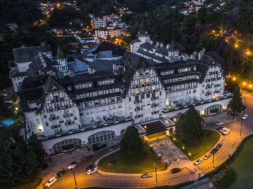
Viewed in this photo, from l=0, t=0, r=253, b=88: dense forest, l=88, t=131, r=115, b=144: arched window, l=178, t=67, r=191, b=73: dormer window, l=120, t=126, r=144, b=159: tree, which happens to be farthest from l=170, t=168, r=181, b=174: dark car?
l=0, t=0, r=253, b=88: dense forest

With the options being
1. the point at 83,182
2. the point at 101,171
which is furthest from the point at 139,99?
the point at 83,182

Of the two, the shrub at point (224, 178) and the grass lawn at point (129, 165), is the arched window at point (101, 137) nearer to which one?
the grass lawn at point (129, 165)

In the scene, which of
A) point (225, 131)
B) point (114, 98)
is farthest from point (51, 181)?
point (225, 131)

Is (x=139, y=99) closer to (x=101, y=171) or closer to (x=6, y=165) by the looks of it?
(x=101, y=171)

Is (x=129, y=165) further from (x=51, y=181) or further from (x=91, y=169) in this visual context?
(x=51, y=181)

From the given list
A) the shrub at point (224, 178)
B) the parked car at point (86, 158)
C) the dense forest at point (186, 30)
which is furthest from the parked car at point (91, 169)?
the dense forest at point (186, 30)

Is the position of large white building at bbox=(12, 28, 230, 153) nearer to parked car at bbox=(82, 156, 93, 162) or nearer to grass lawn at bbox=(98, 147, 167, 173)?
parked car at bbox=(82, 156, 93, 162)
